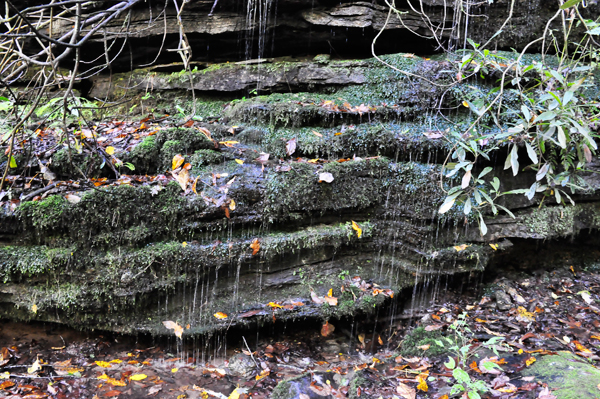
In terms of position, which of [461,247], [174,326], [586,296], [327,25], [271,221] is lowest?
[174,326]

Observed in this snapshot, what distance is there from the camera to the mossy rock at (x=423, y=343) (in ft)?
11.5

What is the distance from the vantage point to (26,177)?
3.90 meters

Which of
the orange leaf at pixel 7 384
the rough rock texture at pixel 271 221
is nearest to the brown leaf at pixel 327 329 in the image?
the rough rock texture at pixel 271 221

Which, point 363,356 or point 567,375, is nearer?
point 567,375

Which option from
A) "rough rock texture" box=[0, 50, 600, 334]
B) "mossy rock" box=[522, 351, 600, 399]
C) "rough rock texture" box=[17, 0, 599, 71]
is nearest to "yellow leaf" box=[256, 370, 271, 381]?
"rough rock texture" box=[0, 50, 600, 334]

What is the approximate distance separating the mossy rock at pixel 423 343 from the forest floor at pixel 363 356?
0.01m

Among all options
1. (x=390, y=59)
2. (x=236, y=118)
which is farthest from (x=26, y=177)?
(x=390, y=59)

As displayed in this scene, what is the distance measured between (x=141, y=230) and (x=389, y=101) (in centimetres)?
374

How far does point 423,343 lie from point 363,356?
0.73 m

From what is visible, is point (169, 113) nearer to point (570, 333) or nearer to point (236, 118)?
point (236, 118)

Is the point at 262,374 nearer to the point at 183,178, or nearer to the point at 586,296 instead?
the point at 183,178

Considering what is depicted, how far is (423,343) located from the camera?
362 cm

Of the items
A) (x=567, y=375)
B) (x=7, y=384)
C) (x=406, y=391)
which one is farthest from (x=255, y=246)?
(x=567, y=375)

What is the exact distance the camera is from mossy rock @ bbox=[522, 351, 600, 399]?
2.56 metres
